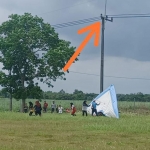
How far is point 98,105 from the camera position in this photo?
36938mm

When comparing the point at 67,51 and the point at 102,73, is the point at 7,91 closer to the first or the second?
the point at 67,51

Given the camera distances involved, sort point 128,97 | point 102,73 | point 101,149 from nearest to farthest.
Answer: point 101,149 < point 102,73 < point 128,97

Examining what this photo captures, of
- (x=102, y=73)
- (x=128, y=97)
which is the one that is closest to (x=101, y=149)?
(x=102, y=73)

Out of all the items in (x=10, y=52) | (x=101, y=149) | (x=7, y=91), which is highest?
(x=10, y=52)

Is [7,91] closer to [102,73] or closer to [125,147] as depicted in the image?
[102,73]

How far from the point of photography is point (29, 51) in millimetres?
44406

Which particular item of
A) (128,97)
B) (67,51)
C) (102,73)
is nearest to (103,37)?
(102,73)

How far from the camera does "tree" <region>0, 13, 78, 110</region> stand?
4416cm

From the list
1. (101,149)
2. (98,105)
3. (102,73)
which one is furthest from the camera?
(102,73)

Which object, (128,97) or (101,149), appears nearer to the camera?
(101,149)

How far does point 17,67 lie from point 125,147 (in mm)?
32896

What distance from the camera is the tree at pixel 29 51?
44156mm

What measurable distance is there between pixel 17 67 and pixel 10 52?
1934 mm

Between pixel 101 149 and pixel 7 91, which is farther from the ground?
pixel 7 91
